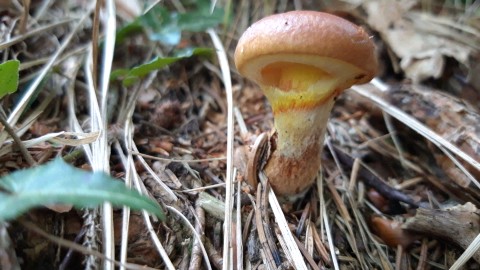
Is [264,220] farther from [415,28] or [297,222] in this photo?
[415,28]

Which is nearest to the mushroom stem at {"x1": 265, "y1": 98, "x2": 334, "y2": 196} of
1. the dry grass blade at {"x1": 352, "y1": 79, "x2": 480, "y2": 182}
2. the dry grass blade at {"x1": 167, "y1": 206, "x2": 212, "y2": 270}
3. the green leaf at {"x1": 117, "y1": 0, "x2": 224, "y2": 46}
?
the dry grass blade at {"x1": 167, "y1": 206, "x2": 212, "y2": 270}

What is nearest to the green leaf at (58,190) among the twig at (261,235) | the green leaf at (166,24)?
the twig at (261,235)

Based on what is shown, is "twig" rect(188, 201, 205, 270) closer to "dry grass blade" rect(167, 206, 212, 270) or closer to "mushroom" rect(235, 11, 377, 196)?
"dry grass blade" rect(167, 206, 212, 270)

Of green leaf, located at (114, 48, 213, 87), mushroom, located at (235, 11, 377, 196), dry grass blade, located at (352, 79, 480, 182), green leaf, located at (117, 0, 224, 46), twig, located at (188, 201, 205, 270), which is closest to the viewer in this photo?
mushroom, located at (235, 11, 377, 196)

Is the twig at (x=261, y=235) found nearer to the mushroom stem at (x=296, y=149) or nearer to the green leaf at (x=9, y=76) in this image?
the mushroom stem at (x=296, y=149)

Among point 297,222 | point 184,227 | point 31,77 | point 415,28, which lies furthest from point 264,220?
point 415,28

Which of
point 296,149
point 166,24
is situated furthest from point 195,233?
point 166,24
